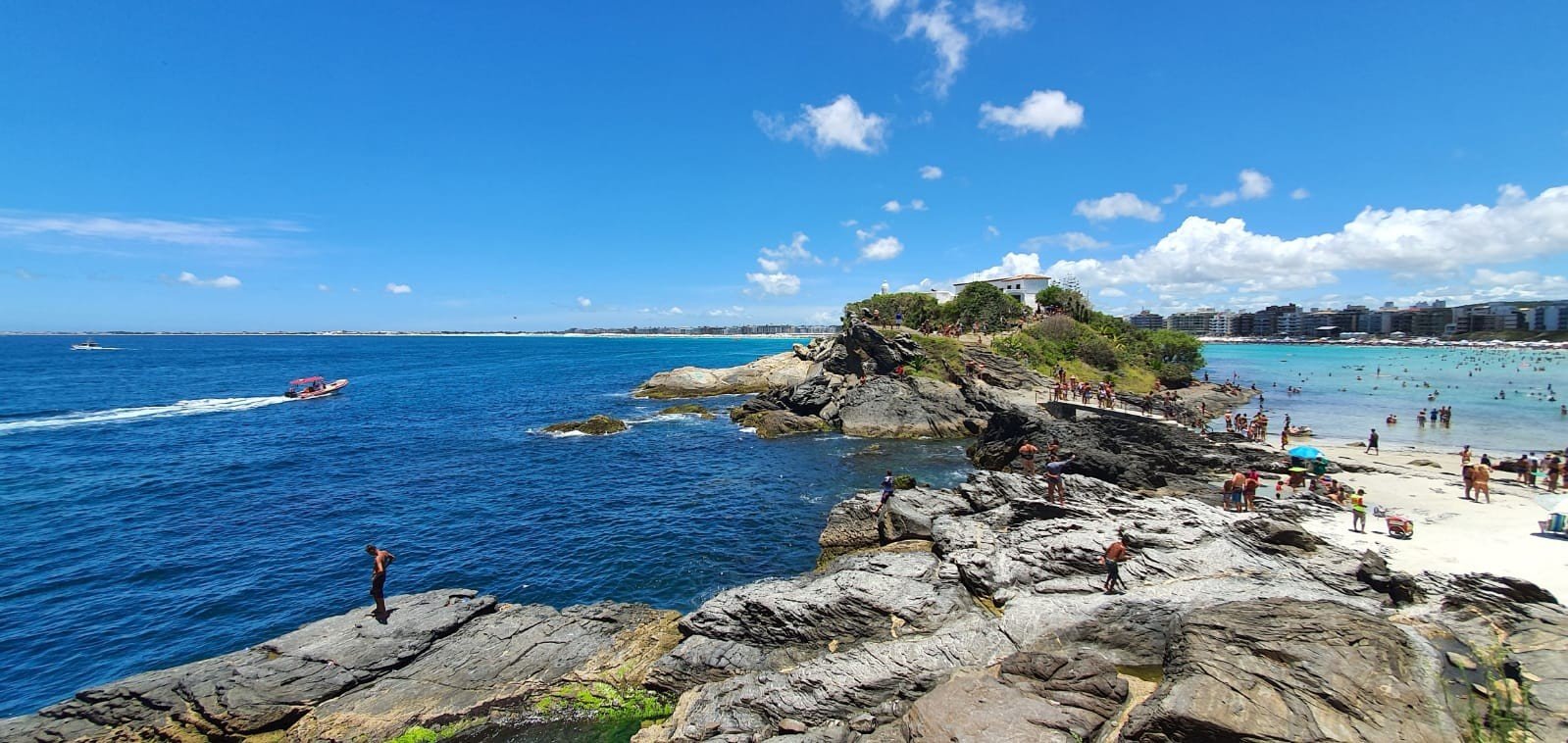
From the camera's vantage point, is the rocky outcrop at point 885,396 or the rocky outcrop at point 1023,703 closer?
the rocky outcrop at point 1023,703

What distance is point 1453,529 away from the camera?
20.9 metres

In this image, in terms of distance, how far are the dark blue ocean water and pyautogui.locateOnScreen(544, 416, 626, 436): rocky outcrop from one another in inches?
75.4

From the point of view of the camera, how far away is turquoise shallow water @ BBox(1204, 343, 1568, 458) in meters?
43.7

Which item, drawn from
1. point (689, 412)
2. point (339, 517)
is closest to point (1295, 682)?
point (339, 517)

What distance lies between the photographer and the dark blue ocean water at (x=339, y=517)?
1991 cm

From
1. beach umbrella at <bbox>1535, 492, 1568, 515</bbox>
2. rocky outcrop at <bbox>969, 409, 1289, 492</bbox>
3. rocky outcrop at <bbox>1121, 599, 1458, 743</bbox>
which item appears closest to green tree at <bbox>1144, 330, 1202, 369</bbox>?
rocky outcrop at <bbox>969, 409, 1289, 492</bbox>

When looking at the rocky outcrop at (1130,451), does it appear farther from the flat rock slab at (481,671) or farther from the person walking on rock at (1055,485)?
the flat rock slab at (481,671)

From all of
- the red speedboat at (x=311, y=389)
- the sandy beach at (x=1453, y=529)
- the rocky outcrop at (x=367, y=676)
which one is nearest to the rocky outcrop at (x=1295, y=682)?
the sandy beach at (x=1453, y=529)

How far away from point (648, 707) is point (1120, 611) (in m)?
12.0

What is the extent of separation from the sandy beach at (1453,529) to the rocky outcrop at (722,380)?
53812 mm

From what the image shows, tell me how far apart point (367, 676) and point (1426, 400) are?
9372cm

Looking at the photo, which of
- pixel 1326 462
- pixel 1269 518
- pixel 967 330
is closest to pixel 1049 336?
pixel 967 330

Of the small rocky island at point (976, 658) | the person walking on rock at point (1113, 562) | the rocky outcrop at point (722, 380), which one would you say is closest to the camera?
the small rocky island at point (976, 658)

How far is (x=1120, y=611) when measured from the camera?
15016 millimetres
